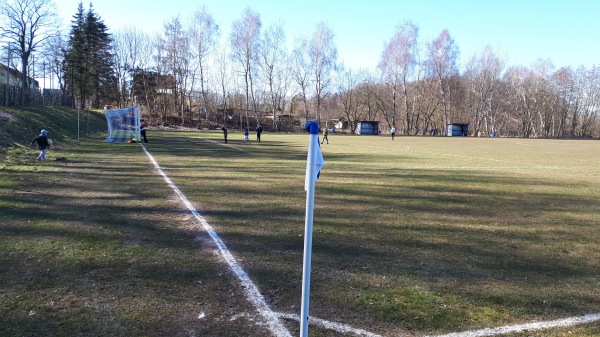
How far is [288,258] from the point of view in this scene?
6.04 meters

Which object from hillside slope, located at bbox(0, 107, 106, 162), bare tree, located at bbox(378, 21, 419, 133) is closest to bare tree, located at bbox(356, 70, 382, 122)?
bare tree, located at bbox(378, 21, 419, 133)

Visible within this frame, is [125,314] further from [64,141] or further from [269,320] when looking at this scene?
[64,141]

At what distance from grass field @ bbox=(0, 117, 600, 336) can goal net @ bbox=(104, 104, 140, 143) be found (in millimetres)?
21399

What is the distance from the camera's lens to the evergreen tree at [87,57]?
5988 cm

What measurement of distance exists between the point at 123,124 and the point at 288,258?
31.9 meters

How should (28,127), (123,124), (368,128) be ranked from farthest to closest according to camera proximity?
1. (368,128)
2. (123,124)
3. (28,127)

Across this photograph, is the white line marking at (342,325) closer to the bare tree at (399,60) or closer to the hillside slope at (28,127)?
the hillside slope at (28,127)

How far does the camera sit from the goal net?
1283 inches

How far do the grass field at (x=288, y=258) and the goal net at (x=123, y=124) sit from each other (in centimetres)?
2140

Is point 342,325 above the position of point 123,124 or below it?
below

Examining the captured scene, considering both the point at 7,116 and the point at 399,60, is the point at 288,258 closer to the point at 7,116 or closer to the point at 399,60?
the point at 7,116

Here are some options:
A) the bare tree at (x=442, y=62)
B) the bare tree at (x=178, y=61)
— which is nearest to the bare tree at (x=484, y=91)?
the bare tree at (x=442, y=62)

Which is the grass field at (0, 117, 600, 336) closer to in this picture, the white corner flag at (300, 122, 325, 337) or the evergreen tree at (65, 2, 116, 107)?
the white corner flag at (300, 122, 325, 337)

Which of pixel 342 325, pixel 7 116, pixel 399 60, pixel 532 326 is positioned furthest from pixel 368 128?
pixel 342 325
